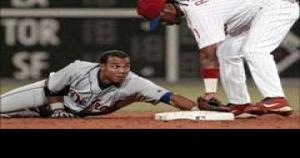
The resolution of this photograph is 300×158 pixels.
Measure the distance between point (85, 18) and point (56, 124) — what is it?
6.45 m

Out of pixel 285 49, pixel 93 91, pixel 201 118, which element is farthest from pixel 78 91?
pixel 285 49

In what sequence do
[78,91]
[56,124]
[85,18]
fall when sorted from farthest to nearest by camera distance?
[85,18]
[78,91]
[56,124]

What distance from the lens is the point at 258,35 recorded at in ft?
26.0

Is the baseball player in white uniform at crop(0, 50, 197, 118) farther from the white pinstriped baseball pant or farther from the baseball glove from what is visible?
the white pinstriped baseball pant

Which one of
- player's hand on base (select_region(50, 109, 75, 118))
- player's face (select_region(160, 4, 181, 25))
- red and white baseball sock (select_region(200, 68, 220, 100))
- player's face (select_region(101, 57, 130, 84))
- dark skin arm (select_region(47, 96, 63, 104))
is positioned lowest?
player's hand on base (select_region(50, 109, 75, 118))

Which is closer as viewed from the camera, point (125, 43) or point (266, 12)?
point (266, 12)

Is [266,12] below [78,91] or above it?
above

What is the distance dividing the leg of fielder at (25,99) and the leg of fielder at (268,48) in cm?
176

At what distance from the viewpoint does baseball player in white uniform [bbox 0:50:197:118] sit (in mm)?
7984

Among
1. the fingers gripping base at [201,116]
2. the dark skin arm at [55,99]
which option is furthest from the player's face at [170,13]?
the dark skin arm at [55,99]

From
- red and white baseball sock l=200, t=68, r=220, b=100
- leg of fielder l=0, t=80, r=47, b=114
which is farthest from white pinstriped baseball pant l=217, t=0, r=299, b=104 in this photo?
leg of fielder l=0, t=80, r=47, b=114

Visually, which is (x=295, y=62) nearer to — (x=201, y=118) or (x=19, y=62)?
(x=19, y=62)

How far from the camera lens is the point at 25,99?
27.1 feet

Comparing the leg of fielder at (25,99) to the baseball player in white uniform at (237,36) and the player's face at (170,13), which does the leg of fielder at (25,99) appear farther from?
the player's face at (170,13)
